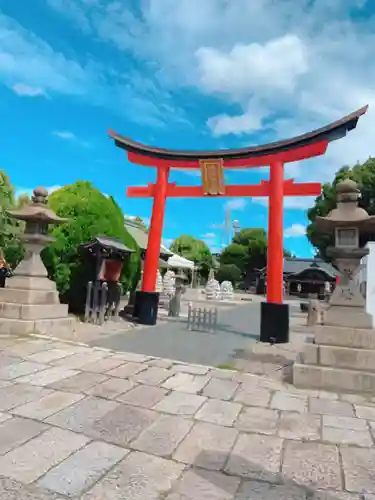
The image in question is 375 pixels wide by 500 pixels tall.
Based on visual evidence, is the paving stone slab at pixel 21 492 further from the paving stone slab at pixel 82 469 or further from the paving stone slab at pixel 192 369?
the paving stone slab at pixel 192 369

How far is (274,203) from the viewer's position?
29.8 feet

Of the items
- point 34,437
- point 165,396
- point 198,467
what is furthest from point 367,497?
point 34,437

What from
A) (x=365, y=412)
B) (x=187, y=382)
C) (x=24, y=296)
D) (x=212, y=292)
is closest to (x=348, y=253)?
(x=365, y=412)

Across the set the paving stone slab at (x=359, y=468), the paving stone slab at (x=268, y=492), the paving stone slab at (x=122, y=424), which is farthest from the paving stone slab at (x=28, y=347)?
the paving stone slab at (x=359, y=468)

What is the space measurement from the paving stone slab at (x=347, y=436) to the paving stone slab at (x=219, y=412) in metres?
0.91

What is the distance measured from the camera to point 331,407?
165 inches

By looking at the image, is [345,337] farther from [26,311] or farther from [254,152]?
[26,311]

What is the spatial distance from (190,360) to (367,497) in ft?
13.6

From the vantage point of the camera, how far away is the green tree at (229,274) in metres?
46.5

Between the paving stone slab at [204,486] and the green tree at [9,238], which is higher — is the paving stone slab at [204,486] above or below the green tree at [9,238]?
below

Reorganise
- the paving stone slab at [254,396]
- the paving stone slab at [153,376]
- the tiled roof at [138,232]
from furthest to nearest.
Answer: the tiled roof at [138,232] < the paving stone slab at [153,376] < the paving stone slab at [254,396]

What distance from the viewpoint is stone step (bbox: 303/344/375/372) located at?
16.0 feet

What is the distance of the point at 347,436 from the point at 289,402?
3.13ft

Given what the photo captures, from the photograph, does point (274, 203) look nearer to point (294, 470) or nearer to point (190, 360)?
point (190, 360)
